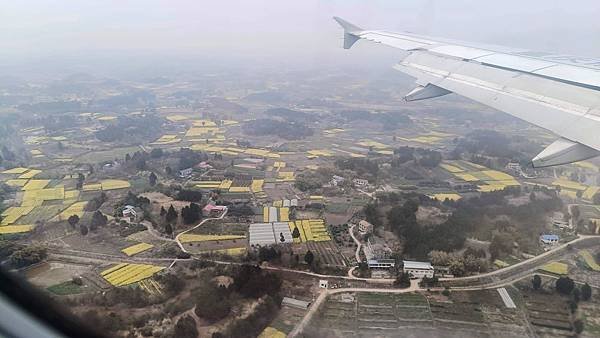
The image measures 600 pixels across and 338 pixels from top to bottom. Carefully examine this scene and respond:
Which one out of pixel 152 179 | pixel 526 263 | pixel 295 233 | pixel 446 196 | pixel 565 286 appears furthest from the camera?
pixel 152 179

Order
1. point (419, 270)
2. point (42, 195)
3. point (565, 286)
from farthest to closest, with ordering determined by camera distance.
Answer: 1. point (42, 195)
2. point (419, 270)
3. point (565, 286)

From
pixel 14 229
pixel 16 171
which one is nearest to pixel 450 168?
pixel 14 229

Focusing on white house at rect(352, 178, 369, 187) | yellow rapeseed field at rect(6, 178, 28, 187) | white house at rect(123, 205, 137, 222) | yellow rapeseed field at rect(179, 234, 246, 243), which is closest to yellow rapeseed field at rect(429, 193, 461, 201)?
white house at rect(352, 178, 369, 187)

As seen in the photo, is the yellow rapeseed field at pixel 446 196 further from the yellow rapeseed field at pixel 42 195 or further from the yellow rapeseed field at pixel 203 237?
the yellow rapeseed field at pixel 42 195

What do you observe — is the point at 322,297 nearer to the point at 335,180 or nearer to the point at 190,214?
the point at 190,214

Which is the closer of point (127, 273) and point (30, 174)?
point (127, 273)

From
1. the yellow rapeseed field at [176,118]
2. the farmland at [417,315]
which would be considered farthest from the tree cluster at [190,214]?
the yellow rapeseed field at [176,118]

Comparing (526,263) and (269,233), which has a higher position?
(526,263)
